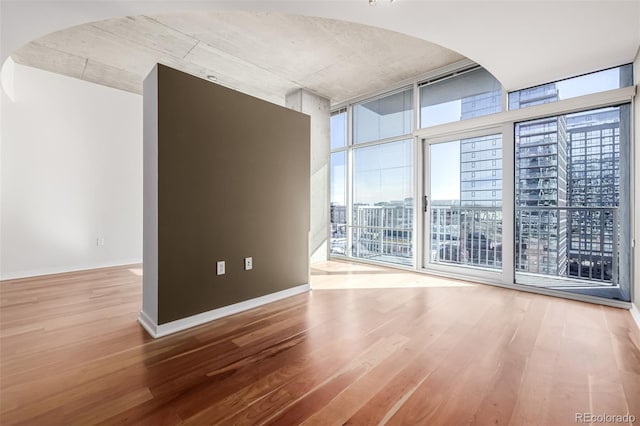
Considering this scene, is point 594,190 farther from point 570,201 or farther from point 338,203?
point 338,203

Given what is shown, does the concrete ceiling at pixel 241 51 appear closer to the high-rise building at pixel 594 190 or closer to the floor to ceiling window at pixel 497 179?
the floor to ceiling window at pixel 497 179

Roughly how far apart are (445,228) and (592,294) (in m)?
1.74

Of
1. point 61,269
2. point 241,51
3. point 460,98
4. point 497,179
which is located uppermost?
point 241,51

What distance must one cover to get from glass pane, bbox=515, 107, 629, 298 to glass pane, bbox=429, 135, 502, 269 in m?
0.27

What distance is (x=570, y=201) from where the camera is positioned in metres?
3.26

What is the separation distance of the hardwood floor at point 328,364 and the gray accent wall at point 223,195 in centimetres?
34

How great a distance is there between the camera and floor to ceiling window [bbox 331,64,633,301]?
9.98 feet

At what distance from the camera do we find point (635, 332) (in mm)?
2291

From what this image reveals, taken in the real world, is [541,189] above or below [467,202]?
above

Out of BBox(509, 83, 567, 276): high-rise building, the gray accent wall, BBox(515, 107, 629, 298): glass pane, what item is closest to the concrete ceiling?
the gray accent wall

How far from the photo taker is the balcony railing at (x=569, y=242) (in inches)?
122

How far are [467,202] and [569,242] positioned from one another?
3.94 feet

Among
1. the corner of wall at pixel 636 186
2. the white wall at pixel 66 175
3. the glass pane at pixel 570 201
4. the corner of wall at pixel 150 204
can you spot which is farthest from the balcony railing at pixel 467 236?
the white wall at pixel 66 175

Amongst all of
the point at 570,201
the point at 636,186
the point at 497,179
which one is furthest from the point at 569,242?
the point at 497,179
